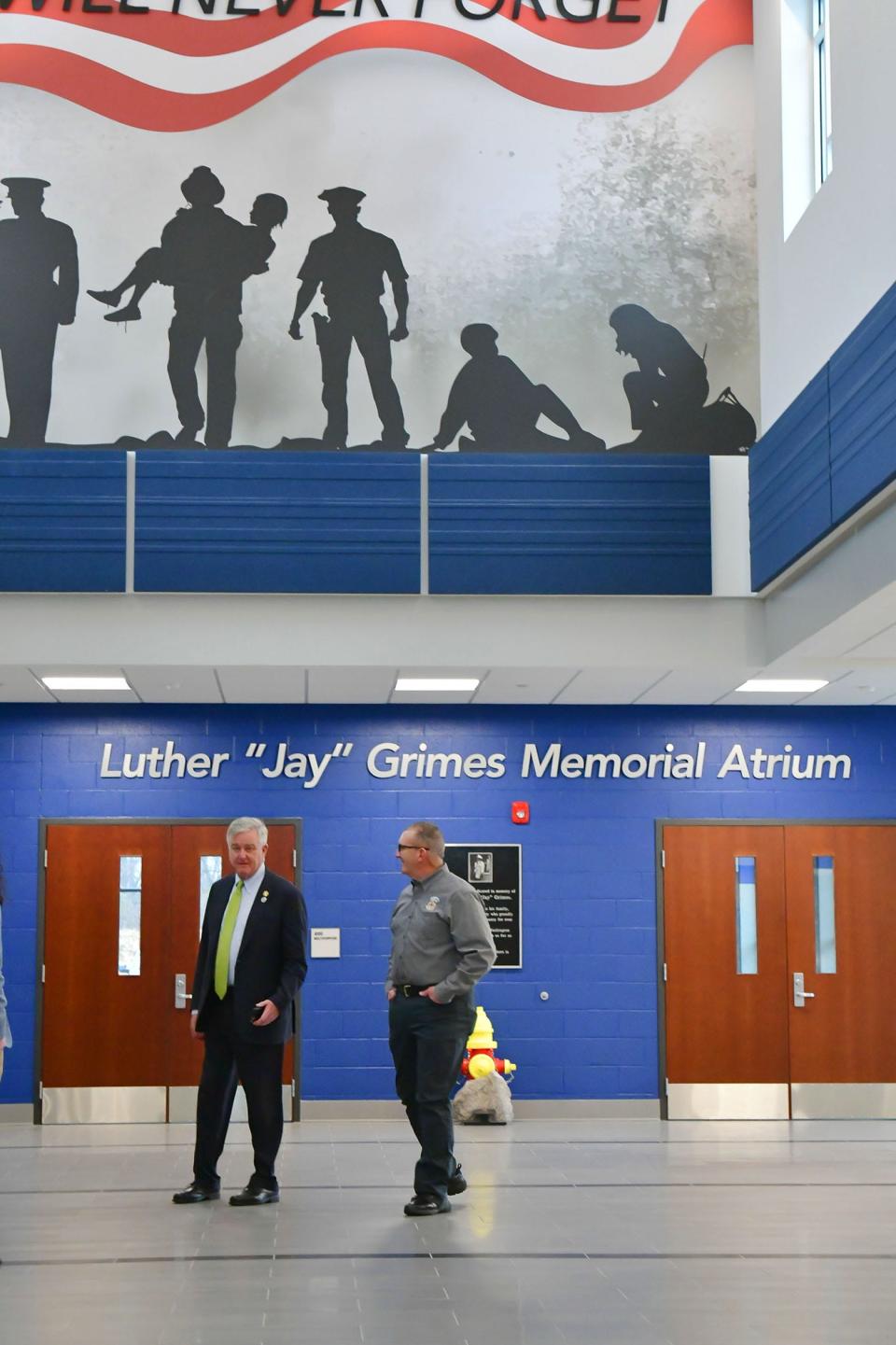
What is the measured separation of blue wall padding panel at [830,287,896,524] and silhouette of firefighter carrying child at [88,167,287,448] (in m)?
4.14

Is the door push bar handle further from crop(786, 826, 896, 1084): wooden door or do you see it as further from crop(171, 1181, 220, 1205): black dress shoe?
crop(171, 1181, 220, 1205): black dress shoe

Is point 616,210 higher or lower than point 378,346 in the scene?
higher

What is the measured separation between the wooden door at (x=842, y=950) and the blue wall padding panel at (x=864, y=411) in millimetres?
4080

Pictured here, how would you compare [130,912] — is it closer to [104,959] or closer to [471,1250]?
[104,959]

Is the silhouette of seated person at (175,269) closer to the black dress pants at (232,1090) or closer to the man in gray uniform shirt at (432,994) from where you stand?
the man in gray uniform shirt at (432,994)

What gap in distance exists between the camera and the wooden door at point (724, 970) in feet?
36.4

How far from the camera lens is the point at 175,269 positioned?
1053cm

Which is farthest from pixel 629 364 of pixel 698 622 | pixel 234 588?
pixel 234 588

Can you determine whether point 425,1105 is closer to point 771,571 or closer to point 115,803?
point 771,571

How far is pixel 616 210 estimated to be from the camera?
10766 mm

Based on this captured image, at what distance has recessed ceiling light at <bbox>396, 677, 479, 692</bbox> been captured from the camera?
10.2 m

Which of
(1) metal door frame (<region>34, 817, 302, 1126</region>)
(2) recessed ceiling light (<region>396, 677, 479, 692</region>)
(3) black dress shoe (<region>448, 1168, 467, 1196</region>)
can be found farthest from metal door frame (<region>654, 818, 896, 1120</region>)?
(3) black dress shoe (<region>448, 1168, 467, 1196</region>)

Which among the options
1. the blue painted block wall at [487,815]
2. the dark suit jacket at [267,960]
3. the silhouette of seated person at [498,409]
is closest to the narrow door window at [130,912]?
the blue painted block wall at [487,815]

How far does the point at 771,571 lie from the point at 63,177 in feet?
17.8
